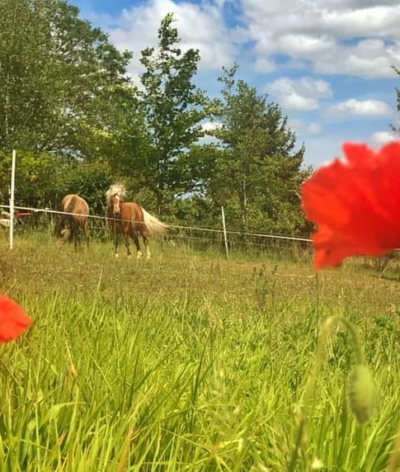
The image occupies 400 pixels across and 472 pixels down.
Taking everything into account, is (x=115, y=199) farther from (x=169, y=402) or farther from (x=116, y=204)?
(x=169, y=402)

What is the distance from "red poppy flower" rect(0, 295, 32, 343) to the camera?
793 mm

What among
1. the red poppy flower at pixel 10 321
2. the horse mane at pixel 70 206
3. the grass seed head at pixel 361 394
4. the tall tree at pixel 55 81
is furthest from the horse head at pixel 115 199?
the grass seed head at pixel 361 394

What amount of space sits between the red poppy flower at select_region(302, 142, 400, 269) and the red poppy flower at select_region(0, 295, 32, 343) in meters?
0.36

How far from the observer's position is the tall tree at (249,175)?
1004 inches

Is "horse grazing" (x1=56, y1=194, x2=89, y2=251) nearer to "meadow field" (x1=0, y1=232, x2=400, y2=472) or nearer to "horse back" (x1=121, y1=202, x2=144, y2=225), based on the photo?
"horse back" (x1=121, y1=202, x2=144, y2=225)

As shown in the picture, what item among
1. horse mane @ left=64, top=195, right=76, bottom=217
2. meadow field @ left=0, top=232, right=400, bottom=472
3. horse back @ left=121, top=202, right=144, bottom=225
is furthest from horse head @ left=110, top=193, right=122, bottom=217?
meadow field @ left=0, top=232, right=400, bottom=472

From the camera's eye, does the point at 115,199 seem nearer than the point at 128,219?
Yes

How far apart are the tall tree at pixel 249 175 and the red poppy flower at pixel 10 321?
21.5 metres

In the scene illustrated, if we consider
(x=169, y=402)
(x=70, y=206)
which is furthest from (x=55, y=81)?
(x=169, y=402)

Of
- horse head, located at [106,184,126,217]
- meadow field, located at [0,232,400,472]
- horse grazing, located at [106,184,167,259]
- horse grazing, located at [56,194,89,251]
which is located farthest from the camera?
horse head, located at [106,184,126,217]

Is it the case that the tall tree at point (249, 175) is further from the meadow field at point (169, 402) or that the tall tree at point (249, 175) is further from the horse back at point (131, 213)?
the meadow field at point (169, 402)

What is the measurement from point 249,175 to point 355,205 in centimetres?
2663

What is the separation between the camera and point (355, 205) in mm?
589

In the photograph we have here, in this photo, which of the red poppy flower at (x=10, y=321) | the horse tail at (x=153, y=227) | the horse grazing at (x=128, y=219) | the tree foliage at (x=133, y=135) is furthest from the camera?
the tree foliage at (x=133, y=135)
